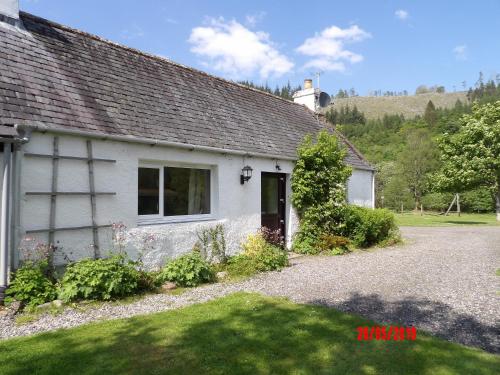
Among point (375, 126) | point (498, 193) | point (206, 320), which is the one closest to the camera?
point (206, 320)

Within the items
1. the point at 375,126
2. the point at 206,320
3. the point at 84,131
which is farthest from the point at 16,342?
the point at 375,126

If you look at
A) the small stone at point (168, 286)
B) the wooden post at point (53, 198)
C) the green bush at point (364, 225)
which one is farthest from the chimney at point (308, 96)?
the wooden post at point (53, 198)

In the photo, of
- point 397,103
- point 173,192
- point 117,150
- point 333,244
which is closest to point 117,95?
point 117,150

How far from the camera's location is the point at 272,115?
13.9 metres

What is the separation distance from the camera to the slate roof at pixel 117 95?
6844 mm

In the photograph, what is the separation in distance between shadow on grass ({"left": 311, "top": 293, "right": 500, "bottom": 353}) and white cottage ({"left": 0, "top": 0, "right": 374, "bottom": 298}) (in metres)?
4.22

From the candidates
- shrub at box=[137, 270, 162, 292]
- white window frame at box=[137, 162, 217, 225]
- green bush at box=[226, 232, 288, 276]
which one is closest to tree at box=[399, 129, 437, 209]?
green bush at box=[226, 232, 288, 276]

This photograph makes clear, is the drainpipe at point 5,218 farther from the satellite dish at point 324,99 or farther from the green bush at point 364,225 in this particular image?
the satellite dish at point 324,99

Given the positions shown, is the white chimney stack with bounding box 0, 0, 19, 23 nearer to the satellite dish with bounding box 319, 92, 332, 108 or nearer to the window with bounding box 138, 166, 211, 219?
the window with bounding box 138, 166, 211, 219

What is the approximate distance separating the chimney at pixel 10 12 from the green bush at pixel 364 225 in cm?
1021

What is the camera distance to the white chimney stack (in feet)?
25.5

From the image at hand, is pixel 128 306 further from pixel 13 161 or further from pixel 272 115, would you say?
pixel 272 115

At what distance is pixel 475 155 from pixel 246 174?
Result: 24720 millimetres

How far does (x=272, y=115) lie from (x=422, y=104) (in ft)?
516
